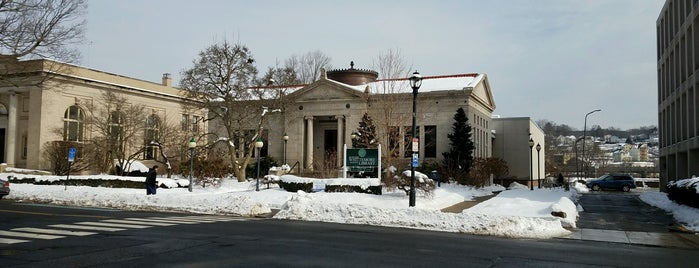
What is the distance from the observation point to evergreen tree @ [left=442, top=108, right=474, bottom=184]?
44.2 m

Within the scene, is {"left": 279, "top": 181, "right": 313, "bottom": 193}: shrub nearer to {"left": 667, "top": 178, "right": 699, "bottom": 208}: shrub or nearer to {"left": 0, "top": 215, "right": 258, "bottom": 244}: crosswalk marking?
{"left": 0, "top": 215, "right": 258, "bottom": 244}: crosswalk marking

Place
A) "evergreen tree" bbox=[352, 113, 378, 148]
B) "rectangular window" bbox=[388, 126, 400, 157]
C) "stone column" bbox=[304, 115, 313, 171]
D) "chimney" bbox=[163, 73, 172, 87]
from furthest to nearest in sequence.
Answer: "chimney" bbox=[163, 73, 172, 87]
"stone column" bbox=[304, 115, 313, 171]
"evergreen tree" bbox=[352, 113, 378, 148]
"rectangular window" bbox=[388, 126, 400, 157]

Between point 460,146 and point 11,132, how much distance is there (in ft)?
138

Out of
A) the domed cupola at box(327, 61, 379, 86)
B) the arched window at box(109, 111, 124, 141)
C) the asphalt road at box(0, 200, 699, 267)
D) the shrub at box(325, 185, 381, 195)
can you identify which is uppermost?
the domed cupola at box(327, 61, 379, 86)

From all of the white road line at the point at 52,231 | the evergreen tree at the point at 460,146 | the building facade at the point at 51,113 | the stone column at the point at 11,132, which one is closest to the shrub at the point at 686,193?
the evergreen tree at the point at 460,146

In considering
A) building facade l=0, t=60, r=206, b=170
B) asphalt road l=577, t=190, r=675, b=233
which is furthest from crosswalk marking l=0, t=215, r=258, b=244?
building facade l=0, t=60, r=206, b=170

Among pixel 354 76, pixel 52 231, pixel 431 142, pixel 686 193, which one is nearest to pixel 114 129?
pixel 354 76

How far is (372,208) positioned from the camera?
17.9m

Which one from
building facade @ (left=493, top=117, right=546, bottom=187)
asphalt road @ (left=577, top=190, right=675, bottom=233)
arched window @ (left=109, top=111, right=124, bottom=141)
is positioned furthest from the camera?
building facade @ (left=493, top=117, right=546, bottom=187)

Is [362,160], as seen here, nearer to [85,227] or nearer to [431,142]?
[85,227]

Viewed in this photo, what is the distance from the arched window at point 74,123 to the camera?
164ft

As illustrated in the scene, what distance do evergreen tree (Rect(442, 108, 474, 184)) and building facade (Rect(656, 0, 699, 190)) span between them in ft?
49.6

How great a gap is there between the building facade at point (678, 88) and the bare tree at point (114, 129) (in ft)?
133

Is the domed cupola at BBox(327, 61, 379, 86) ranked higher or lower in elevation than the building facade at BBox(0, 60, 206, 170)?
higher
